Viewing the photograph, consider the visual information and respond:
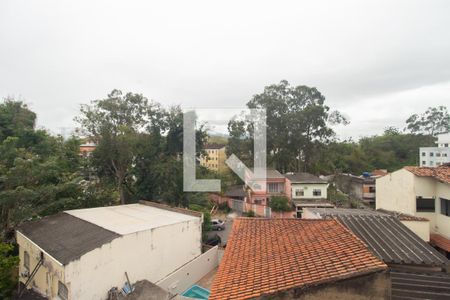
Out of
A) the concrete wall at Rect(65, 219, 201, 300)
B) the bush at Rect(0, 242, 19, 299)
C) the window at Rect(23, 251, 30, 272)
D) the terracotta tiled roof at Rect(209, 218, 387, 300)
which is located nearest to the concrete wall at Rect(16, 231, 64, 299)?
the window at Rect(23, 251, 30, 272)

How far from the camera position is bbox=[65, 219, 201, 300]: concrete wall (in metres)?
6.22

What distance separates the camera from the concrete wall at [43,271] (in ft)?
20.9

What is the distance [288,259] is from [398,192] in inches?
336

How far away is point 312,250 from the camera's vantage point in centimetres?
368

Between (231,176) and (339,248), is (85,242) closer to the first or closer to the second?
(339,248)

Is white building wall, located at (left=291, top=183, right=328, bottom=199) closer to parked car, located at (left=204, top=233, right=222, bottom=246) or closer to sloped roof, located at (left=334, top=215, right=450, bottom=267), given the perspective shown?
parked car, located at (left=204, top=233, right=222, bottom=246)

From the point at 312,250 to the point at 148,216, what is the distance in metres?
7.03

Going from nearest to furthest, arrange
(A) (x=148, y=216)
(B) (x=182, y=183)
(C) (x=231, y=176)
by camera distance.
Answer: (A) (x=148, y=216), (B) (x=182, y=183), (C) (x=231, y=176)

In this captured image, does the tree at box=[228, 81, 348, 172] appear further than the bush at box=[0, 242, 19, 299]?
Yes

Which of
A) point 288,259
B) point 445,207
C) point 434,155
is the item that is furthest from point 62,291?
point 434,155

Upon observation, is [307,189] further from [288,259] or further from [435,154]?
[435,154]

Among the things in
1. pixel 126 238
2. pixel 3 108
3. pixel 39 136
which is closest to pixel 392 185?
pixel 126 238

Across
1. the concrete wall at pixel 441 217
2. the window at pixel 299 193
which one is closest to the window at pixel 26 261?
the concrete wall at pixel 441 217

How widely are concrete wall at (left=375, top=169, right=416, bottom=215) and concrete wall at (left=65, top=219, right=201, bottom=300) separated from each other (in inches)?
296
